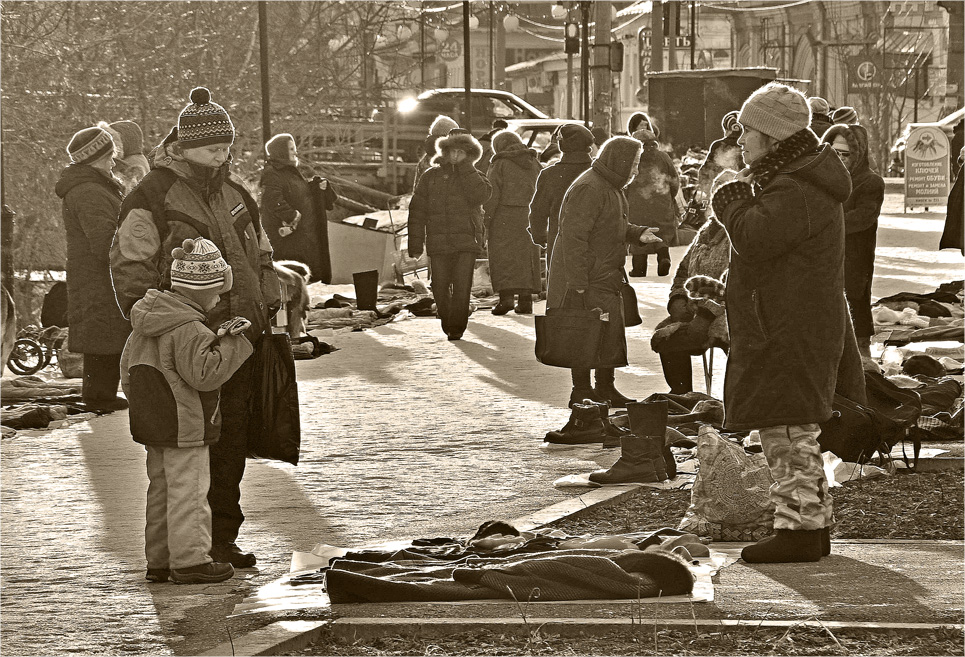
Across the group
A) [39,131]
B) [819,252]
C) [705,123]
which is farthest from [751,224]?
[705,123]

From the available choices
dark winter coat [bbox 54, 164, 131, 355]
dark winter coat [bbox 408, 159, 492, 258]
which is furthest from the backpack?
dark winter coat [bbox 408, 159, 492, 258]

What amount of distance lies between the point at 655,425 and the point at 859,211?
3.35m

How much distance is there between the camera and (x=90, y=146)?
10609 mm

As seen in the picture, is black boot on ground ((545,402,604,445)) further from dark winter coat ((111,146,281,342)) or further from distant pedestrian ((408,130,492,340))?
distant pedestrian ((408,130,492,340))

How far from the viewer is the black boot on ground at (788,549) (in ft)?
20.6

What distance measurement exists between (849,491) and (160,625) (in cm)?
360

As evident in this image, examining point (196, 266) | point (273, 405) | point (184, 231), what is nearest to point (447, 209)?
point (273, 405)

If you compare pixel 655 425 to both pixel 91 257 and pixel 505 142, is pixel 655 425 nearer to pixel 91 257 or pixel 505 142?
pixel 91 257

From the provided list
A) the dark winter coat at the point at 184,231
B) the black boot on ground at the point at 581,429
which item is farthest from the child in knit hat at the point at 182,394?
the black boot on ground at the point at 581,429

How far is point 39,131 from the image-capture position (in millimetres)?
18844

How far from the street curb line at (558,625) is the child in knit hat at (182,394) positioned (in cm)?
124

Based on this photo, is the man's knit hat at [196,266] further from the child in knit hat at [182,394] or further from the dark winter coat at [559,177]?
the dark winter coat at [559,177]

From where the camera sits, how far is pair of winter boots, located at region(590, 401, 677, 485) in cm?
833

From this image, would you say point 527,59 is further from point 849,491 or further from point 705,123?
point 849,491
